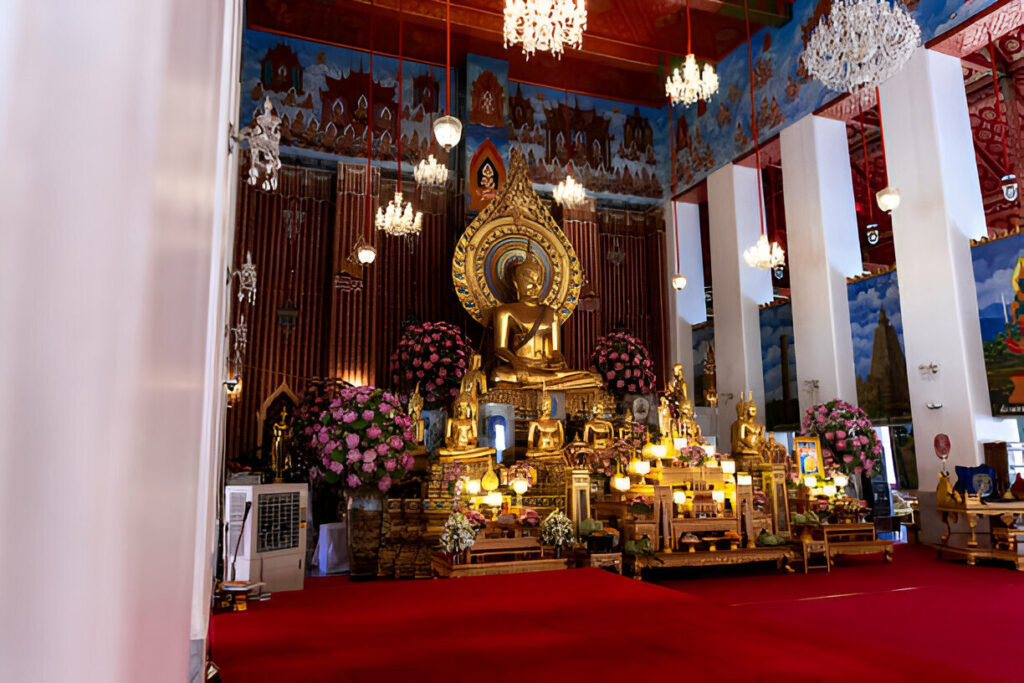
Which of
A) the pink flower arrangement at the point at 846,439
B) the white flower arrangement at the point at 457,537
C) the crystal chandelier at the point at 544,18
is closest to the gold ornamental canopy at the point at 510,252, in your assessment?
the pink flower arrangement at the point at 846,439

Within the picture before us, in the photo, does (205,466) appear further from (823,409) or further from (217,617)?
(823,409)

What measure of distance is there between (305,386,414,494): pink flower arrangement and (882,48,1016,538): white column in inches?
228

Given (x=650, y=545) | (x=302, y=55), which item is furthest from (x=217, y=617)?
(x=302, y=55)

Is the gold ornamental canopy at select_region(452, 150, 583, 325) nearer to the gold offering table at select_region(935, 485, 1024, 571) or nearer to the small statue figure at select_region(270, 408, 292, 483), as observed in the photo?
the small statue figure at select_region(270, 408, 292, 483)

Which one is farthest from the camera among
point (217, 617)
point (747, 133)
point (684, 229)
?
point (684, 229)

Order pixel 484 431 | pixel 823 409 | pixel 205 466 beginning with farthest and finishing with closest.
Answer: pixel 823 409 < pixel 484 431 < pixel 205 466

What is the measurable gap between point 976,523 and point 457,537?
5204 millimetres

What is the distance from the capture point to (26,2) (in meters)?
0.29

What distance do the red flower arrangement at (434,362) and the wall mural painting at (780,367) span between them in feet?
14.9

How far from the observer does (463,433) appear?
21.8 feet

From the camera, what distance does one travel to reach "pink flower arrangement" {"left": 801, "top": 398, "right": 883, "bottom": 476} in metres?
7.88

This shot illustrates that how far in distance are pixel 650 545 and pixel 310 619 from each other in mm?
3091

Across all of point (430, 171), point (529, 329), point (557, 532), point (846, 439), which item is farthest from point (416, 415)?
point (846, 439)

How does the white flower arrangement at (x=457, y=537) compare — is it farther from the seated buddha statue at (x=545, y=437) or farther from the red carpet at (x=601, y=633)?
the seated buddha statue at (x=545, y=437)
